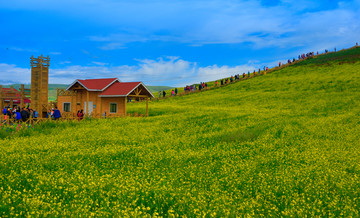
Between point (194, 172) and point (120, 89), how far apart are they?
3182 cm

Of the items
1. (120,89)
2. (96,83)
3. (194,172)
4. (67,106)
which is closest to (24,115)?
(67,106)

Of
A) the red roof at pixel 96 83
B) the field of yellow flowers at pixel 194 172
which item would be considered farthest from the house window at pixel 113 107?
the field of yellow flowers at pixel 194 172

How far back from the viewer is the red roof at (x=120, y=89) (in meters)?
39.8

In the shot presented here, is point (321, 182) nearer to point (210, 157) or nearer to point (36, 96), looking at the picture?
point (210, 157)

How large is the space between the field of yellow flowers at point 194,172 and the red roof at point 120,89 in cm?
1168

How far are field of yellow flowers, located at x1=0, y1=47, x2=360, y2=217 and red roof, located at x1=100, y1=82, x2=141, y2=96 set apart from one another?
11.7 metres

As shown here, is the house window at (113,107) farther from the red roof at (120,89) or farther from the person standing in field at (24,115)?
the person standing in field at (24,115)

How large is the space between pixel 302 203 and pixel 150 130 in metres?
18.1

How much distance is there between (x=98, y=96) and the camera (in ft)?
135

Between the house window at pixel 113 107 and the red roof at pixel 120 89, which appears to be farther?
the house window at pixel 113 107

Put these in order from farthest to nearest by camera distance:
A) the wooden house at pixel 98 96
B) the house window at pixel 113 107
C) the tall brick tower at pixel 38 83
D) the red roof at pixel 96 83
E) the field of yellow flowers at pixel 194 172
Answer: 1. the red roof at pixel 96 83
2. the house window at pixel 113 107
3. the wooden house at pixel 98 96
4. the tall brick tower at pixel 38 83
5. the field of yellow flowers at pixel 194 172

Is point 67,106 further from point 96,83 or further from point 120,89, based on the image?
point 120,89

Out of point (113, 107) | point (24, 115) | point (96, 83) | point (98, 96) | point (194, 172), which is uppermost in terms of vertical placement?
point (96, 83)

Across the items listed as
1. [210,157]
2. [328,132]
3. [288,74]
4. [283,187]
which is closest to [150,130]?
[210,157]
